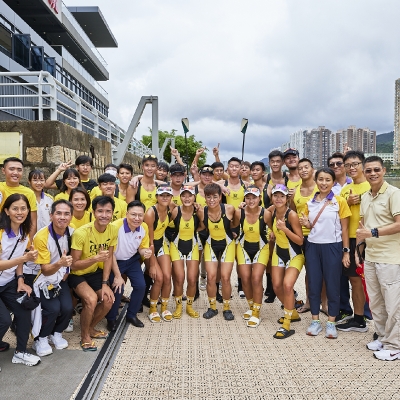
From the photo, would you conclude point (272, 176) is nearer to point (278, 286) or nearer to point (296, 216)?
point (296, 216)

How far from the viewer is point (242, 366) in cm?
375

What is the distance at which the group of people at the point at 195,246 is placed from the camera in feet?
12.9

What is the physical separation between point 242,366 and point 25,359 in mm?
2170

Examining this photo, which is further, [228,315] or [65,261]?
[228,315]

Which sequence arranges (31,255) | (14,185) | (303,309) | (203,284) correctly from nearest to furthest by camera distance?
(31,255)
(14,185)
(303,309)
(203,284)

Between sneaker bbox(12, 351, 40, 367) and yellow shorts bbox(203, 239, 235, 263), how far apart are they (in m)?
2.46

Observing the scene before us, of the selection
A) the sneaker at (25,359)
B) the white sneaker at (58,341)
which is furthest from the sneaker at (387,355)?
the sneaker at (25,359)

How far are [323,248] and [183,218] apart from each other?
Result: 1.95 meters

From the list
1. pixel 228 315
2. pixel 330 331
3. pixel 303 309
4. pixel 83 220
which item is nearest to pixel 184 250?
pixel 228 315

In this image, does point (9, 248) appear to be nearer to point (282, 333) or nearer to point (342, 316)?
point (282, 333)

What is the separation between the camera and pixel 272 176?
20.4 ft

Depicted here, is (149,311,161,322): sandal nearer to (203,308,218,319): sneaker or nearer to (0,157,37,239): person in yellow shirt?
(203,308,218,319): sneaker

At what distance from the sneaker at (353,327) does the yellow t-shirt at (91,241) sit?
10.1 ft

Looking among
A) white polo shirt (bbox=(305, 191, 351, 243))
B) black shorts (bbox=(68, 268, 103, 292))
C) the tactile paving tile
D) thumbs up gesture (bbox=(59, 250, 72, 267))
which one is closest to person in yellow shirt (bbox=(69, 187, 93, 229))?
black shorts (bbox=(68, 268, 103, 292))
